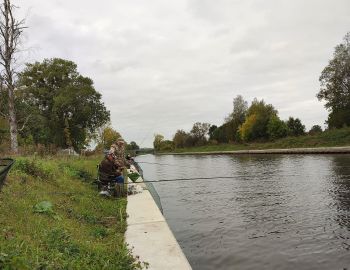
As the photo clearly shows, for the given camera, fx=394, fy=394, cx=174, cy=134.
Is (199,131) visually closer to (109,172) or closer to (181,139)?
(181,139)

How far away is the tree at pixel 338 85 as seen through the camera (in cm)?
6131

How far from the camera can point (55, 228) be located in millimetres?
7090

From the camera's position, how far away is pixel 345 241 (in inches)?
344

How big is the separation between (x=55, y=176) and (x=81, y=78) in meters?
41.3

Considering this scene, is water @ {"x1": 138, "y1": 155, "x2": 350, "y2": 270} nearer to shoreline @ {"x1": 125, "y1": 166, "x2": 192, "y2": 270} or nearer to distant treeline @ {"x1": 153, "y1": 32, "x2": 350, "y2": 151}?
shoreline @ {"x1": 125, "y1": 166, "x2": 192, "y2": 270}

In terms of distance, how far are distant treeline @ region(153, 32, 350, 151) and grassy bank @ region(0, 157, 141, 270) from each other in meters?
53.4

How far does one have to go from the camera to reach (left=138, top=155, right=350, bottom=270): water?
25.9 feet

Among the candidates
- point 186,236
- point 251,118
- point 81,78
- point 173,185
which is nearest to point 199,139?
point 251,118

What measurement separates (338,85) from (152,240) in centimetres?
6081

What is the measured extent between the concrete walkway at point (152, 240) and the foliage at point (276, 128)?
211ft

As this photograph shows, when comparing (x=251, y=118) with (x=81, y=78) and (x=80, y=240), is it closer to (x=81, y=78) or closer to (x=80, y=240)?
(x=81, y=78)

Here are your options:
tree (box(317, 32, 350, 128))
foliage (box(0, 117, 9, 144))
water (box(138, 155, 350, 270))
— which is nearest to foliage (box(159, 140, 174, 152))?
tree (box(317, 32, 350, 128))

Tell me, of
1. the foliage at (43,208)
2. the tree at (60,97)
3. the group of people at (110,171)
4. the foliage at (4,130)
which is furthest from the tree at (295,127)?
the foliage at (43,208)

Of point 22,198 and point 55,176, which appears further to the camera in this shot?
point 55,176
